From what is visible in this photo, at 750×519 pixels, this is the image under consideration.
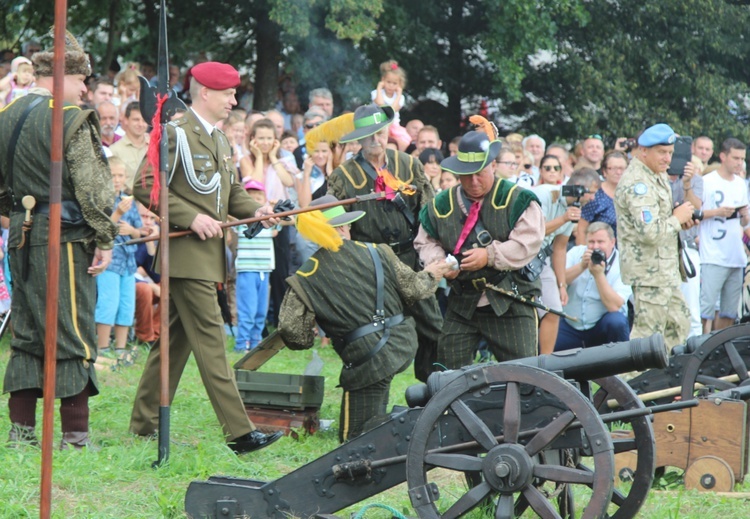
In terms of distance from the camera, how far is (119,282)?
9211mm

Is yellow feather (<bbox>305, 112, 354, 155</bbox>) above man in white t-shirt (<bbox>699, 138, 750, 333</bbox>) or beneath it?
above

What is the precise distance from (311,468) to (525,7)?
409 inches

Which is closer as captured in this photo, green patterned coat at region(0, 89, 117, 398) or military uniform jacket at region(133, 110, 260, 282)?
green patterned coat at region(0, 89, 117, 398)

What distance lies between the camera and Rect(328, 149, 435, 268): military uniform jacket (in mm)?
7609

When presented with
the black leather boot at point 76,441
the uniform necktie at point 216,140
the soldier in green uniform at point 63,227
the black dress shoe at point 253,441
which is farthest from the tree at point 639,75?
the black leather boot at point 76,441

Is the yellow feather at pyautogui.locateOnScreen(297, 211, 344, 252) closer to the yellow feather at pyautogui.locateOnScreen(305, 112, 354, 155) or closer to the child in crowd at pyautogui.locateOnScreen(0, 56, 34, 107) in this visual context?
the yellow feather at pyautogui.locateOnScreen(305, 112, 354, 155)

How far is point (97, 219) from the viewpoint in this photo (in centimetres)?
594

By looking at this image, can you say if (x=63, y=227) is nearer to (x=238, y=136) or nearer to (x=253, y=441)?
(x=253, y=441)

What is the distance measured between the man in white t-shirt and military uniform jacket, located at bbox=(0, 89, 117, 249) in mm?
6826

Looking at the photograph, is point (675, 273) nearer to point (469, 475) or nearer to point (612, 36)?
point (469, 475)

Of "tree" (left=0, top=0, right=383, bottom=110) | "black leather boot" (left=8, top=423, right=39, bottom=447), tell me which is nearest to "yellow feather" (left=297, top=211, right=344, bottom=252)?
"black leather boot" (left=8, top=423, right=39, bottom=447)

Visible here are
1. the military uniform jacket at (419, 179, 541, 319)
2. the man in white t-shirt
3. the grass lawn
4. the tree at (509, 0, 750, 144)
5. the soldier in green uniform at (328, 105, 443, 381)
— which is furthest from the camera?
the tree at (509, 0, 750, 144)

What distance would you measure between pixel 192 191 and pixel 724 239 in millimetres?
6555

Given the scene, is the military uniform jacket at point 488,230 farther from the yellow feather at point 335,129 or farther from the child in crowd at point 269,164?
the child in crowd at point 269,164
